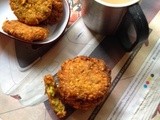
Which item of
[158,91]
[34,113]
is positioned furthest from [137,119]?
[34,113]

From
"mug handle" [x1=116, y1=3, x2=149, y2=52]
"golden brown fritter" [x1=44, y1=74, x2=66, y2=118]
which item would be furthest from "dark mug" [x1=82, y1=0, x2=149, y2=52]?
"golden brown fritter" [x1=44, y1=74, x2=66, y2=118]

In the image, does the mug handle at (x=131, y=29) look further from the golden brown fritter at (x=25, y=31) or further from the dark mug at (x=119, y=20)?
the golden brown fritter at (x=25, y=31)

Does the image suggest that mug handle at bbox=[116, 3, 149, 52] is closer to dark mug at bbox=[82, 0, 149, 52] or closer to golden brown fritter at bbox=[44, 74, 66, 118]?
dark mug at bbox=[82, 0, 149, 52]

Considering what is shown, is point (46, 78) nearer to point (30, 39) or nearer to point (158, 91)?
point (30, 39)

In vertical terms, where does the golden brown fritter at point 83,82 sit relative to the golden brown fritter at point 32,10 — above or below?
below

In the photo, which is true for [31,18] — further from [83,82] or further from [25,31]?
[83,82]

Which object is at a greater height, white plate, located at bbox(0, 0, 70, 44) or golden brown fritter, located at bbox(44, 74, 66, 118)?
white plate, located at bbox(0, 0, 70, 44)

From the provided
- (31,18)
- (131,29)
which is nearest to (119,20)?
(131,29)

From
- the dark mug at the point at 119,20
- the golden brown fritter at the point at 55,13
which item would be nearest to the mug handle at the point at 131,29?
the dark mug at the point at 119,20

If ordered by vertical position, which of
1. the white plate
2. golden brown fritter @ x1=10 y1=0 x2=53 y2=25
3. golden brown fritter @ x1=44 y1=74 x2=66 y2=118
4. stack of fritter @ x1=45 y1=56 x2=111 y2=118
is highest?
golden brown fritter @ x1=10 y1=0 x2=53 y2=25
